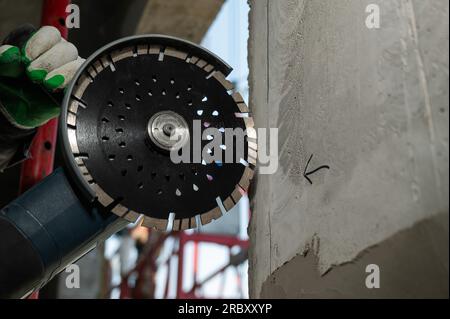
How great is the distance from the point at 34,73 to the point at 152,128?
0.56m

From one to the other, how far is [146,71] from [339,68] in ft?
1.75

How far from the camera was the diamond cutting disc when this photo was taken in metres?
1.49

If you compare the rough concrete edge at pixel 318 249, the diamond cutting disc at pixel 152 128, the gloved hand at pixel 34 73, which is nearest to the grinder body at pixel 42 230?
the diamond cutting disc at pixel 152 128

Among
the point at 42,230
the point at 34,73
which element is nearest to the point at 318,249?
the point at 42,230

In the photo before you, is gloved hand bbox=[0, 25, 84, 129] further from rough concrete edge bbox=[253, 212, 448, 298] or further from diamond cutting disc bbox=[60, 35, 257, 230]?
rough concrete edge bbox=[253, 212, 448, 298]

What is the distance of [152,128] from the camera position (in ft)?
5.13

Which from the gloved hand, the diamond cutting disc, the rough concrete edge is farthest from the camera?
the gloved hand

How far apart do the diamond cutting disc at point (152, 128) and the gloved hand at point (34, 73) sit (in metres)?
0.33

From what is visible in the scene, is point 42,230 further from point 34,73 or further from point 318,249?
point 318,249

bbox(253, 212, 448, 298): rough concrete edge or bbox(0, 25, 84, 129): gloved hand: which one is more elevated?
bbox(0, 25, 84, 129): gloved hand

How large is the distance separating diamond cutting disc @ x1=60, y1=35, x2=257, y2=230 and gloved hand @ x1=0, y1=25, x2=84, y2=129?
1.09ft

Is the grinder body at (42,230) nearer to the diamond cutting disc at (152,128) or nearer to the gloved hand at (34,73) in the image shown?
the diamond cutting disc at (152,128)

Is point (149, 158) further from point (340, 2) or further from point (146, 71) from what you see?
point (340, 2)

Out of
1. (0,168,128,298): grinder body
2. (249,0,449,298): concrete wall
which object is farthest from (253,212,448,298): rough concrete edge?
(0,168,128,298): grinder body
